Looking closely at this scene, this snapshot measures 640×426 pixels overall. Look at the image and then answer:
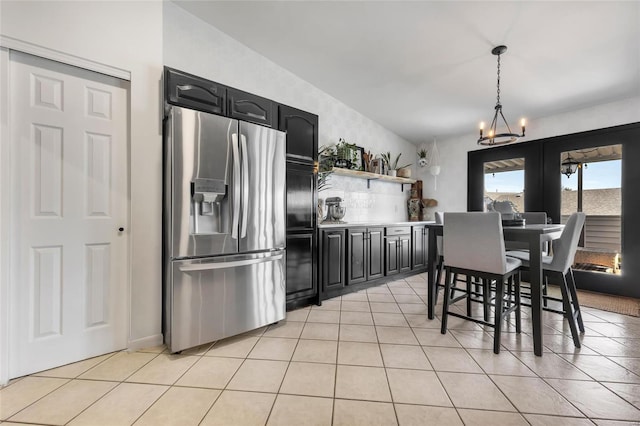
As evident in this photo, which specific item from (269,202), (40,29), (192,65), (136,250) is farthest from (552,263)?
(40,29)

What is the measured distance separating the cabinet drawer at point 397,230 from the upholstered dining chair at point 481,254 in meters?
1.42

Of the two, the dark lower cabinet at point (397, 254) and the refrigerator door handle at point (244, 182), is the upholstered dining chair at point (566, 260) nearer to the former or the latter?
the dark lower cabinet at point (397, 254)

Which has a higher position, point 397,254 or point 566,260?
point 566,260

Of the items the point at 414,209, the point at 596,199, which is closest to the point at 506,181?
the point at 596,199

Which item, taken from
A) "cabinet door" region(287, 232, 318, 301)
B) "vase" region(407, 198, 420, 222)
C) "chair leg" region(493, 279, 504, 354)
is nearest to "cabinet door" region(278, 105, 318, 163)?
"cabinet door" region(287, 232, 318, 301)

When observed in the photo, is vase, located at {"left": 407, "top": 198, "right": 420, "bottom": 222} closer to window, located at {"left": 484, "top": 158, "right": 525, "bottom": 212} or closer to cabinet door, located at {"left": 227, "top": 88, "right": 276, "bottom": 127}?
window, located at {"left": 484, "top": 158, "right": 525, "bottom": 212}

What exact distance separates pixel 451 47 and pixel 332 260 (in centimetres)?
247

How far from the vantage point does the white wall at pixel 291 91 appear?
2375mm

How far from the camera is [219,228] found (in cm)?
206

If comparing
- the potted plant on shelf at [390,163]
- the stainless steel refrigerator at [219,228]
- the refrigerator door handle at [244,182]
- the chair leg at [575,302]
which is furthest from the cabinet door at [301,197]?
the chair leg at [575,302]

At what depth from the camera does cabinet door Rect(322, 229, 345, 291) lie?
9.90ft

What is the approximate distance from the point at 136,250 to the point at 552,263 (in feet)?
10.7

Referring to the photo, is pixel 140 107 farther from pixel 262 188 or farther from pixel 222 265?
pixel 222 265

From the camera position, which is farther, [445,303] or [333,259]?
[333,259]
